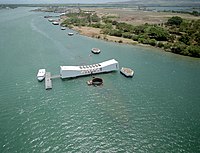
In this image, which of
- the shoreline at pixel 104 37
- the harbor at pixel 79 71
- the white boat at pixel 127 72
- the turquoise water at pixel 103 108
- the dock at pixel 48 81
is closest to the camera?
the turquoise water at pixel 103 108

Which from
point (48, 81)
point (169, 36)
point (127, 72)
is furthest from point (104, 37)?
point (48, 81)

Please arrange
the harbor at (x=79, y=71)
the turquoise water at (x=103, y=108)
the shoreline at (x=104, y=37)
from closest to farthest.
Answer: the turquoise water at (x=103, y=108)
the harbor at (x=79, y=71)
the shoreline at (x=104, y=37)

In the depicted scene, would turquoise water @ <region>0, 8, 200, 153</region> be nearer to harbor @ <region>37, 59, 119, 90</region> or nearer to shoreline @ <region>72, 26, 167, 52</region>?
harbor @ <region>37, 59, 119, 90</region>

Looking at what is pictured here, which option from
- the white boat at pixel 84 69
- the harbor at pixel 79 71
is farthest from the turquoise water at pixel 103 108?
the white boat at pixel 84 69

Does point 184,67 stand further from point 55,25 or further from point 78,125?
point 55,25

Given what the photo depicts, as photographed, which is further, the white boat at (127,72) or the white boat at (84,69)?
the white boat at (127,72)

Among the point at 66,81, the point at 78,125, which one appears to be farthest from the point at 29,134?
the point at 66,81

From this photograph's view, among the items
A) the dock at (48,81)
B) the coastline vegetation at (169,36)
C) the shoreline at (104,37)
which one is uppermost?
the dock at (48,81)

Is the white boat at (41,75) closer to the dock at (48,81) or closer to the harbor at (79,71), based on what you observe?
the harbor at (79,71)

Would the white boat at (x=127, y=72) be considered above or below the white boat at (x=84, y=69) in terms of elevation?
below
